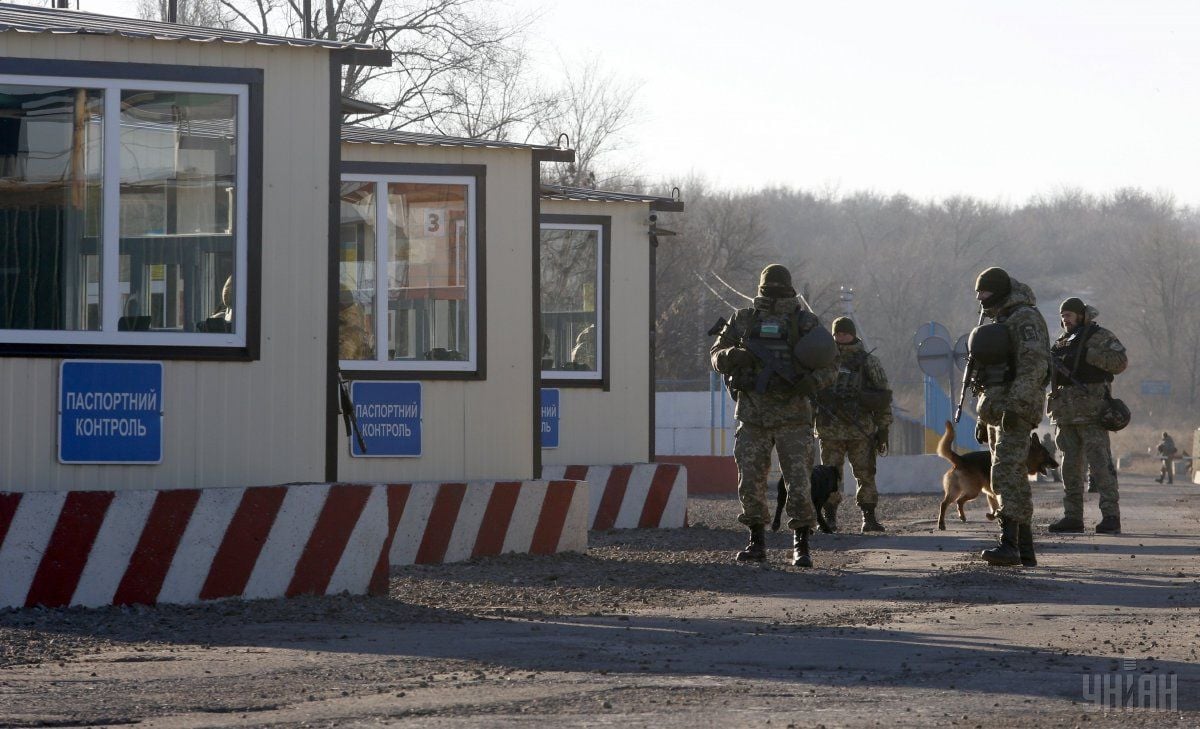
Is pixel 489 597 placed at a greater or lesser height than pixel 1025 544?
lesser

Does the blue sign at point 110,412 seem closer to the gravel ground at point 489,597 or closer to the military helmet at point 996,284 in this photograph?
the gravel ground at point 489,597

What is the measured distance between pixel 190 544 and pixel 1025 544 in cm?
574

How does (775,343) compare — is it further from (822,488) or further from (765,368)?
(822,488)

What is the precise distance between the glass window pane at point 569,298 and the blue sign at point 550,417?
428 millimetres

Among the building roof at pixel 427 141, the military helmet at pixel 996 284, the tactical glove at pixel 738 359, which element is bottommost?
the tactical glove at pixel 738 359

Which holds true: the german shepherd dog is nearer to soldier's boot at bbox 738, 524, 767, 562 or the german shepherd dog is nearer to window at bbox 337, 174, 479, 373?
soldier's boot at bbox 738, 524, 767, 562

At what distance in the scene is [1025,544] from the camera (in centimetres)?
1164

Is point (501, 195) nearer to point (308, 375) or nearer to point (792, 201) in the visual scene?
point (308, 375)

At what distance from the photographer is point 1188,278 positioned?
10650 centimetres

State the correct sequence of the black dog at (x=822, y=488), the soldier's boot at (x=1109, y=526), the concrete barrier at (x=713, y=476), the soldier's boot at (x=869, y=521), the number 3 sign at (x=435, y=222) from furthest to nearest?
the concrete barrier at (x=713, y=476) → the soldier's boot at (x=869, y=521) → the soldier's boot at (x=1109, y=526) → the black dog at (x=822, y=488) → the number 3 sign at (x=435, y=222)

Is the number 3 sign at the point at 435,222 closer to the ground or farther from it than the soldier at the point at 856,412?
farther from it

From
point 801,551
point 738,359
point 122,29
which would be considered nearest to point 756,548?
point 801,551

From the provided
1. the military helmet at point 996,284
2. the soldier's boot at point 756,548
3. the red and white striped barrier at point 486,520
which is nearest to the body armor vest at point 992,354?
the military helmet at point 996,284

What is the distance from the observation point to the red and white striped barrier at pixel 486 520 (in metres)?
11.4
